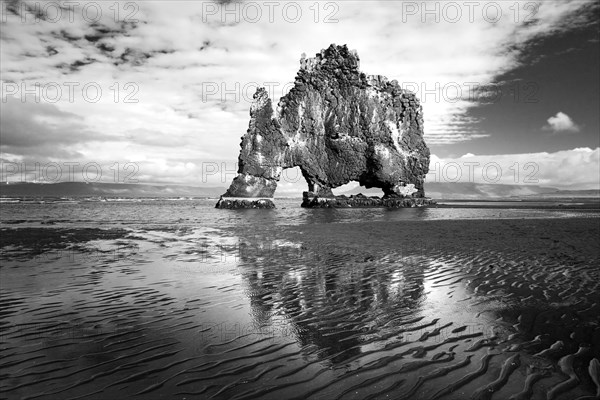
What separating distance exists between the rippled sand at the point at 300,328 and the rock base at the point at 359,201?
62.5 meters

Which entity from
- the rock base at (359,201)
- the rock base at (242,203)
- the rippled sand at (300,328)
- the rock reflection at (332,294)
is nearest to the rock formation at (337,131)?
the rock base at (359,201)

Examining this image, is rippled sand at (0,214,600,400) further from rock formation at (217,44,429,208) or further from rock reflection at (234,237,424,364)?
rock formation at (217,44,429,208)

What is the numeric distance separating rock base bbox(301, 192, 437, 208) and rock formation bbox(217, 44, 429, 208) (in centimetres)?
32

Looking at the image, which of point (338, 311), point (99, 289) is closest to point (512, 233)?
point (338, 311)

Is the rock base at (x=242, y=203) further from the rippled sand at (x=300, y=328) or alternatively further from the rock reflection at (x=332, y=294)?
the rippled sand at (x=300, y=328)

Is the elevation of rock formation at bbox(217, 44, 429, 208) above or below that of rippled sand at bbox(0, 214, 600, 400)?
above

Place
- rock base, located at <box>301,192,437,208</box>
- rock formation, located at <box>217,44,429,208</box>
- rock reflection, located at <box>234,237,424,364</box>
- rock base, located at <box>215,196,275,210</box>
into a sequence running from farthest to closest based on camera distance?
rock base, located at <box>301,192,437,208</box> → rock formation, located at <box>217,44,429,208</box> → rock base, located at <box>215,196,275,210</box> → rock reflection, located at <box>234,237,424,364</box>

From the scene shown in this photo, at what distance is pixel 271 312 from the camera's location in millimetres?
7555

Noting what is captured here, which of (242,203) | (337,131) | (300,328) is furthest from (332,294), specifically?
(337,131)

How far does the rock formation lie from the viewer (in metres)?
74.7

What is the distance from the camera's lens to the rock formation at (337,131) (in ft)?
245

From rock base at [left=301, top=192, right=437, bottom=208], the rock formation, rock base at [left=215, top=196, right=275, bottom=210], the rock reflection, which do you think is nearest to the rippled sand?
the rock reflection

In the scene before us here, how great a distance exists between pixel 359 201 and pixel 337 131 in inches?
686

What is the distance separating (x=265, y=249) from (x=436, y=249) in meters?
8.70
